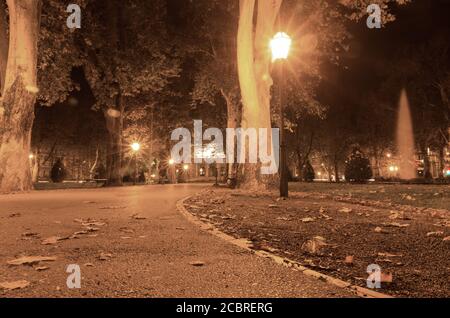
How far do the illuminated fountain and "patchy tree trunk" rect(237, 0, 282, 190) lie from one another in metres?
35.2

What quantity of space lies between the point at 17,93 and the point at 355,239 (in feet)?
49.5

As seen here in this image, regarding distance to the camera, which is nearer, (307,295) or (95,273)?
(307,295)

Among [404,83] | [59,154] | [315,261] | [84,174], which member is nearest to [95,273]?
[315,261]

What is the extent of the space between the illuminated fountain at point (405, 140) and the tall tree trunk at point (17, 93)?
40496 mm

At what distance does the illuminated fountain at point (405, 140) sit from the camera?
1854 inches

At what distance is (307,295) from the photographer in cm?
328

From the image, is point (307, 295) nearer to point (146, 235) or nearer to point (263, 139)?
point (146, 235)

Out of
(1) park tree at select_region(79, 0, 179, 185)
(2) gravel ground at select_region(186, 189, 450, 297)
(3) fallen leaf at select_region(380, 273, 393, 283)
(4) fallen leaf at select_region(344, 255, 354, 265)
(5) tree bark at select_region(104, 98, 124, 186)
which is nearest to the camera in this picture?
(3) fallen leaf at select_region(380, 273, 393, 283)

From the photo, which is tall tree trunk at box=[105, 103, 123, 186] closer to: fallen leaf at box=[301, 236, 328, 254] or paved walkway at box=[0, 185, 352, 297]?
paved walkway at box=[0, 185, 352, 297]

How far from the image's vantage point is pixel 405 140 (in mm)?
50500

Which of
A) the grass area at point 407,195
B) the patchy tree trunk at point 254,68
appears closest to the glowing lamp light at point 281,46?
the patchy tree trunk at point 254,68

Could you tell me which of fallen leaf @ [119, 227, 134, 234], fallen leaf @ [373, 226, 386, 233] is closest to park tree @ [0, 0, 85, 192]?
fallen leaf @ [119, 227, 134, 234]

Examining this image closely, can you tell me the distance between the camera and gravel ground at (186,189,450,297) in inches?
156

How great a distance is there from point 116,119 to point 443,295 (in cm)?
3096
